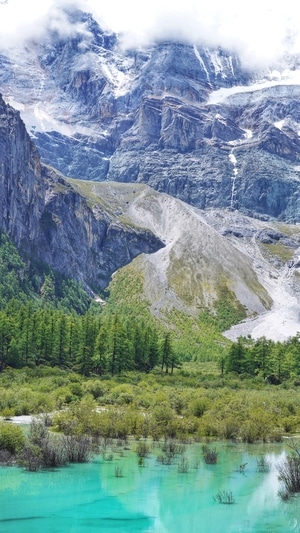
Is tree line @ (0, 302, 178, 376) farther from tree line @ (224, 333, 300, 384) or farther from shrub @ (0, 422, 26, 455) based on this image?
shrub @ (0, 422, 26, 455)

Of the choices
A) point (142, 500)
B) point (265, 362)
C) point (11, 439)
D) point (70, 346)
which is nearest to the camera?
point (142, 500)

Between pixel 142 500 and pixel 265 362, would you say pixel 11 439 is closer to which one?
pixel 142 500

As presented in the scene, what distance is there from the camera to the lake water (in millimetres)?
30094

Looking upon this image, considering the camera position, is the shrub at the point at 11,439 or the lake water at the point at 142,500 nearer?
the lake water at the point at 142,500

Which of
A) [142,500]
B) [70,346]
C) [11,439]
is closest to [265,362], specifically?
[70,346]

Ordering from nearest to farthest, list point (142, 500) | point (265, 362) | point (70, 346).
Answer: point (142, 500)
point (70, 346)
point (265, 362)

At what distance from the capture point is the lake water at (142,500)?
30094 mm

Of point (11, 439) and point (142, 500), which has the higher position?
point (11, 439)

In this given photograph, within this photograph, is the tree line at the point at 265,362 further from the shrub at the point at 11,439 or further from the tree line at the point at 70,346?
the shrub at the point at 11,439

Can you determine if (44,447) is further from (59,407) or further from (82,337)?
(82,337)

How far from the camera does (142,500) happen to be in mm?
34344

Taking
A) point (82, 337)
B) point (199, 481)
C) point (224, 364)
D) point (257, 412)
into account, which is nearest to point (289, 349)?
point (224, 364)

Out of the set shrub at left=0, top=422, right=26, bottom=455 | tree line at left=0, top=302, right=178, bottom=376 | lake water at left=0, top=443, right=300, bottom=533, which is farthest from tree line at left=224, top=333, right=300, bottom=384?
shrub at left=0, top=422, right=26, bottom=455

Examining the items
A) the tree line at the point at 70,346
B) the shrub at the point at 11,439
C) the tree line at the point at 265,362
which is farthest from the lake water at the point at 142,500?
the tree line at the point at 265,362
